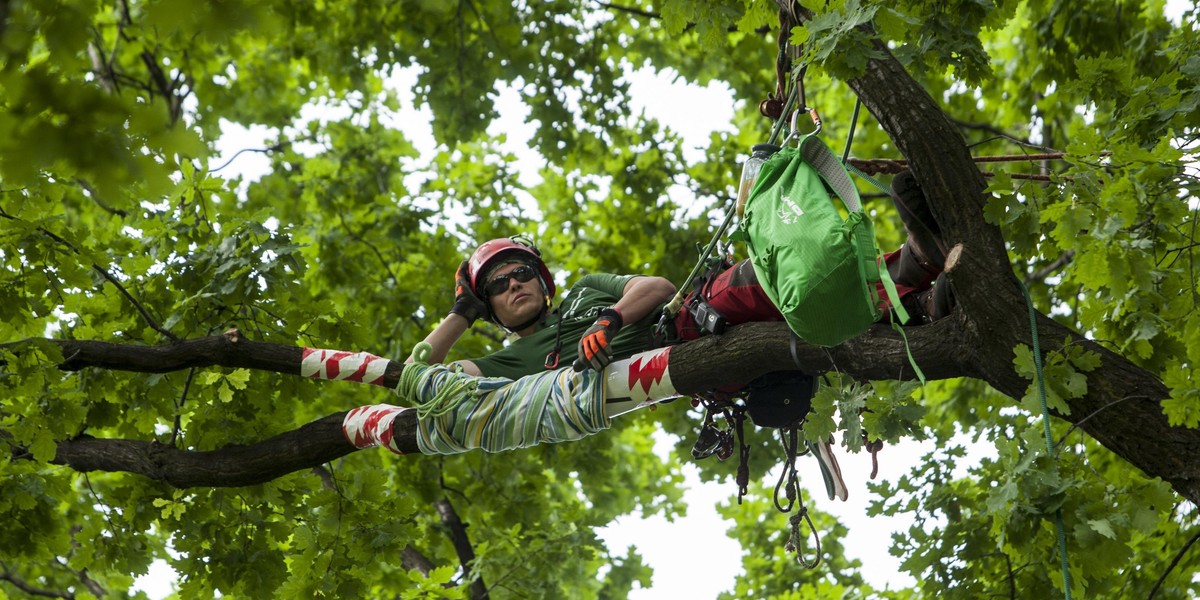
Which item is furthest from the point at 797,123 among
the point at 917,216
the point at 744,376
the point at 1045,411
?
the point at 1045,411

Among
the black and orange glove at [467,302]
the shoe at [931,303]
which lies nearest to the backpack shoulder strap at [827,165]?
the shoe at [931,303]

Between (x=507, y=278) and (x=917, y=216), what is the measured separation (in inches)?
76.1

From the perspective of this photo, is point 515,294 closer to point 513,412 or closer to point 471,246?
point 513,412

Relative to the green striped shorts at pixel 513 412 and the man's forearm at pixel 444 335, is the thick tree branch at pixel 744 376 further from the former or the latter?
the man's forearm at pixel 444 335

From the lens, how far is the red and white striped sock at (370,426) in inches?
183

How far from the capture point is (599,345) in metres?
4.29

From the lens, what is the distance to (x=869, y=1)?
155 inches

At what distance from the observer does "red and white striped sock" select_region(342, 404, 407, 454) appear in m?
4.65

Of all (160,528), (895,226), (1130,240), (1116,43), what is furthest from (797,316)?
(895,226)

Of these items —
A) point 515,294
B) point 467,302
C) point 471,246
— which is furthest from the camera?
point 471,246

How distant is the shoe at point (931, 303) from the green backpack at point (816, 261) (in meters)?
0.24

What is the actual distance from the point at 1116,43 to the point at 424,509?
556 centimetres

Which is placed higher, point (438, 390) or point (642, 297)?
point (642, 297)

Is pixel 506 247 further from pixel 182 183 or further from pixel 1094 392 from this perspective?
pixel 1094 392
